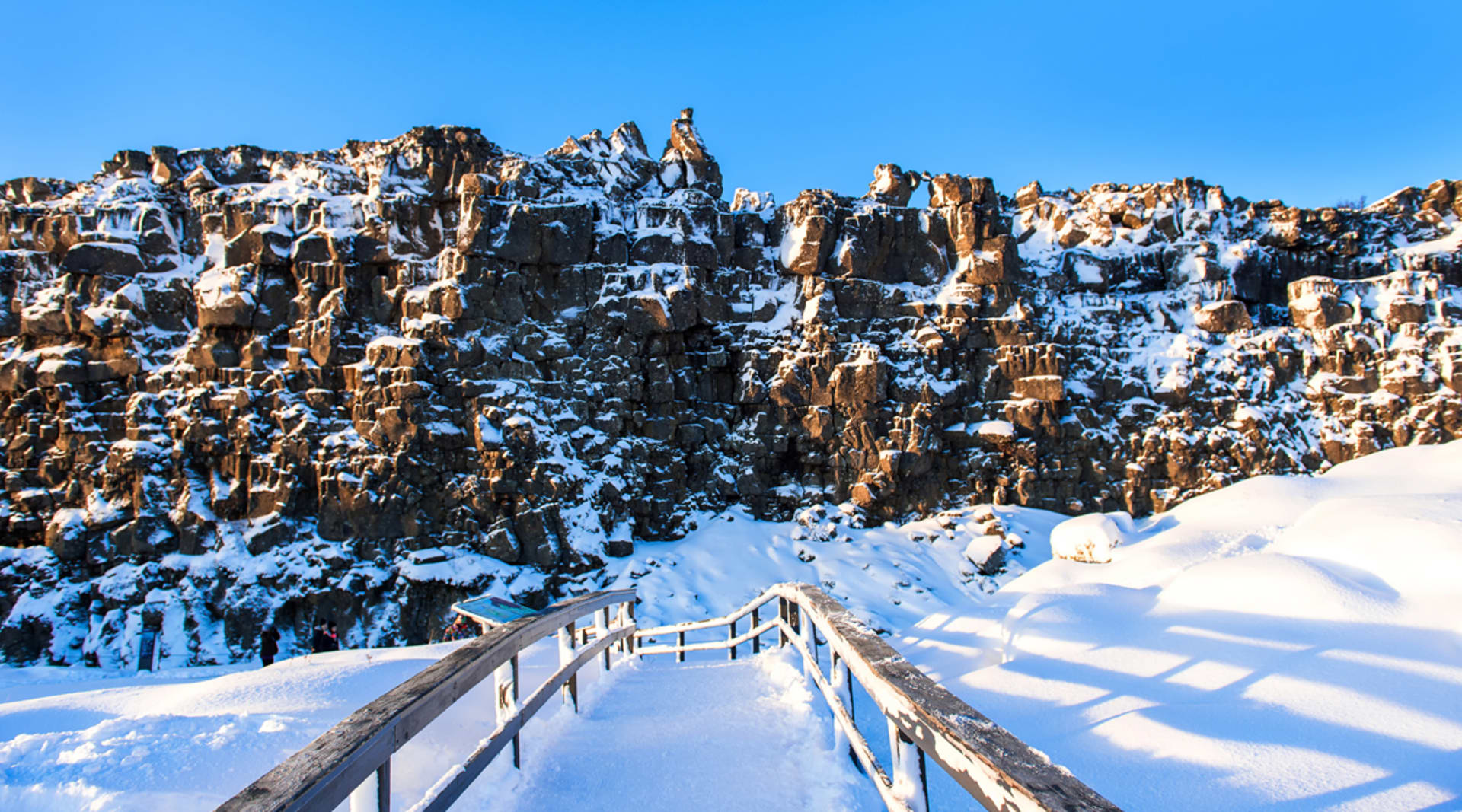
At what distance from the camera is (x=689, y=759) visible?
322 centimetres

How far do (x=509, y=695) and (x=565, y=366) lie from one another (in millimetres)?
20320

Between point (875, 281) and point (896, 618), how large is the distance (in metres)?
12.6

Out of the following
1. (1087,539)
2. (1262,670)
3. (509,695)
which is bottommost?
(1087,539)

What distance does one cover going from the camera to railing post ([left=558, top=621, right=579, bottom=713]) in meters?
4.13

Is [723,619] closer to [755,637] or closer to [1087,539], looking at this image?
[755,637]

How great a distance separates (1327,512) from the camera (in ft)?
19.5

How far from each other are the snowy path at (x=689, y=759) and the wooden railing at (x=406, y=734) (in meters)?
0.21

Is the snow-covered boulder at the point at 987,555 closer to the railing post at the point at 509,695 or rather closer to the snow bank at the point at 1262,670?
the snow bank at the point at 1262,670

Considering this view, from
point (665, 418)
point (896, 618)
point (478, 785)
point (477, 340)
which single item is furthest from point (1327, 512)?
point (477, 340)

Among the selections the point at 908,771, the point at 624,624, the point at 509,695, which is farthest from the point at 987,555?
the point at 908,771

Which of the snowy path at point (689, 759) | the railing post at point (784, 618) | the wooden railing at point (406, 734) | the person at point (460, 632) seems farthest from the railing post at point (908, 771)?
the person at point (460, 632)

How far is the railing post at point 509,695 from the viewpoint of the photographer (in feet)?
10.0

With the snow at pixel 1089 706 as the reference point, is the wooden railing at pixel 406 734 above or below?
above

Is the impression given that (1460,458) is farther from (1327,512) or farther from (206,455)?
(206,455)
